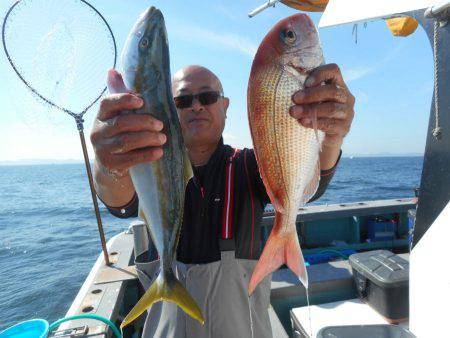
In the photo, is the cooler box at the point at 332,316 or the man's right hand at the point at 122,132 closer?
the man's right hand at the point at 122,132

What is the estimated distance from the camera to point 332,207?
6.89 meters

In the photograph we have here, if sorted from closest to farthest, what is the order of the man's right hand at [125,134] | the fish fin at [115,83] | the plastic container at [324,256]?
the man's right hand at [125,134] < the fish fin at [115,83] < the plastic container at [324,256]

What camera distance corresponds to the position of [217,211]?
2.52 m

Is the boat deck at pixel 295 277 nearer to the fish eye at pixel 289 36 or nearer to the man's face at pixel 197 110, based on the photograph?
the man's face at pixel 197 110

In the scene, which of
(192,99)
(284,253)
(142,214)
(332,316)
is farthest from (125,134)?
(332,316)

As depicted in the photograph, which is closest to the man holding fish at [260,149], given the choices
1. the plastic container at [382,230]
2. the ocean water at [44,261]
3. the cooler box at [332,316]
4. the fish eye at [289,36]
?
the fish eye at [289,36]

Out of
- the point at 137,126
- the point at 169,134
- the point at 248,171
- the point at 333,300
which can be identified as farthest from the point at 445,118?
the point at 333,300

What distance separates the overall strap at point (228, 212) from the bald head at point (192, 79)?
2.14 feet

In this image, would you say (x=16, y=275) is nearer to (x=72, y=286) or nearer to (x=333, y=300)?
(x=72, y=286)

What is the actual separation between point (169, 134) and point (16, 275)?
14905 mm

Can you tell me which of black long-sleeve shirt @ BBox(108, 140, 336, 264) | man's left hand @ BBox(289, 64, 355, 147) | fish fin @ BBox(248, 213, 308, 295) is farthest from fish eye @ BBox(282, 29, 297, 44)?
black long-sleeve shirt @ BBox(108, 140, 336, 264)

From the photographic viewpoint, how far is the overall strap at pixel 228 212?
240 centimetres

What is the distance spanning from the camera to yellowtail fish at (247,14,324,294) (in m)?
1.43

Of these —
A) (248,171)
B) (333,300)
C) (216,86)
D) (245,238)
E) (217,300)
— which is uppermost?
→ (216,86)
